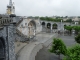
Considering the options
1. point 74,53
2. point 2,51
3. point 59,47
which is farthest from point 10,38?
point 59,47

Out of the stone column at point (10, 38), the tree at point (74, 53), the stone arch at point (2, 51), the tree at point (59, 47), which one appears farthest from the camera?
the tree at point (59, 47)

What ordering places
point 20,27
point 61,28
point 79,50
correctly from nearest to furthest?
point 79,50 < point 20,27 < point 61,28

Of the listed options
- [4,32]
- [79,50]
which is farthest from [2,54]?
[79,50]

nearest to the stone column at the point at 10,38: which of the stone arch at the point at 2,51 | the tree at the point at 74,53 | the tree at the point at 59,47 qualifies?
the stone arch at the point at 2,51

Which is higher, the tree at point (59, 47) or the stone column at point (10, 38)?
the stone column at point (10, 38)

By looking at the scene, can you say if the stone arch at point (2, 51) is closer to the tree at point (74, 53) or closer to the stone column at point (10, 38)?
the stone column at point (10, 38)

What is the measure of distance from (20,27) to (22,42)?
4.51 meters

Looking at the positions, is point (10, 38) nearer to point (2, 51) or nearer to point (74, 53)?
point (2, 51)

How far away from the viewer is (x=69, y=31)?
179ft

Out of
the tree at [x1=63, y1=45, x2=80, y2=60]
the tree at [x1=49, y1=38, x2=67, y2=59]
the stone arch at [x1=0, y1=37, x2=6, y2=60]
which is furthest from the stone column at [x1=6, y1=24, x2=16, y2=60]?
the tree at [x1=49, y1=38, x2=67, y2=59]

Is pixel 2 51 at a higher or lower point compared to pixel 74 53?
lower

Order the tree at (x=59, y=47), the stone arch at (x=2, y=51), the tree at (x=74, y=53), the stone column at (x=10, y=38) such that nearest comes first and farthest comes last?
the tree at (x=74, y=53) → the stone column at (x=10, y=38) → the stone arch at (x=2, y=51) → the tree at (x=59, y=47)

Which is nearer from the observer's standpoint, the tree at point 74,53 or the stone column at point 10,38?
the tree at point 74,53

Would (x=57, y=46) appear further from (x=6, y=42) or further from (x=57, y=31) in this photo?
(x=57, y=31)
